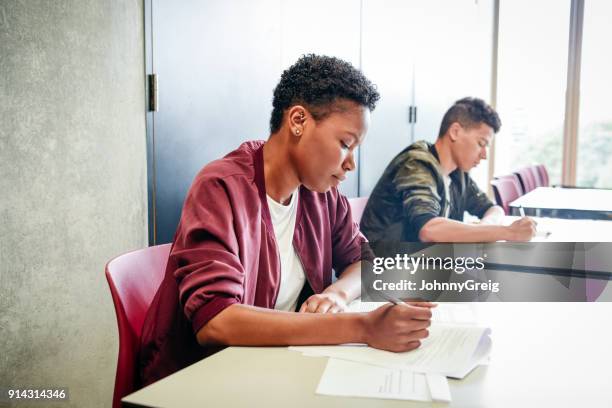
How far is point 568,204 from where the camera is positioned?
3.17 m

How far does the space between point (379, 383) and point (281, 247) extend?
0.60 m

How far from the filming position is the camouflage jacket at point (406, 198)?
2240mm

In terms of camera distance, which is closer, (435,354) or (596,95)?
(435,354)

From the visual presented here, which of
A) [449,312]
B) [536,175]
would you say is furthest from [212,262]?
[536,175]

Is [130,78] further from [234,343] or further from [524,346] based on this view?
[524,346]

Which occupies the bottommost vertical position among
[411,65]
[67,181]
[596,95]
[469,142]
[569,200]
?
[569,200]

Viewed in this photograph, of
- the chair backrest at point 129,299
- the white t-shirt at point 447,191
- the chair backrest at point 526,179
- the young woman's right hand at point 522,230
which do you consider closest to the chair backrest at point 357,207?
the white t-shirt at point 447,191

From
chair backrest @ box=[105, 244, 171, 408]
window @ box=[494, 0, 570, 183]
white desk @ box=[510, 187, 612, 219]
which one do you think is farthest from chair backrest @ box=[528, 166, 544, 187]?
chair backrest @ box=[105, 244, 171, 408]

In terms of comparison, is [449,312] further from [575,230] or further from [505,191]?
[505,191]

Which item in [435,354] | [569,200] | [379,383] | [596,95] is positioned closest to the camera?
[379,383]

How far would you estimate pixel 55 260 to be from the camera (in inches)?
70.2

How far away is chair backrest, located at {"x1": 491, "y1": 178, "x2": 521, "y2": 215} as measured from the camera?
136 inches

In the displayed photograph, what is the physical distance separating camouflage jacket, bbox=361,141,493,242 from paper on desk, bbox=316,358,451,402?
4.38 feet

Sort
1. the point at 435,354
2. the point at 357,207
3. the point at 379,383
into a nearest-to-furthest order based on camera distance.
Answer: the point at 379,383
the point at 435,354
the point at 357,207
